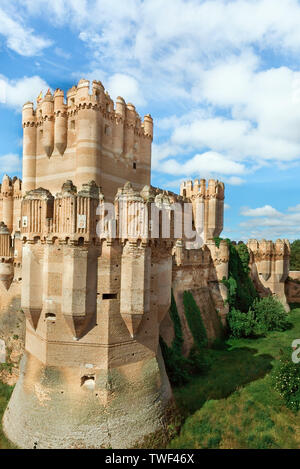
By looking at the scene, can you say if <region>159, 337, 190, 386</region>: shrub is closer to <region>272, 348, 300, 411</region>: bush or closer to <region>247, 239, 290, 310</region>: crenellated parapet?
<region>272, 348, 300, 411</region>: bush

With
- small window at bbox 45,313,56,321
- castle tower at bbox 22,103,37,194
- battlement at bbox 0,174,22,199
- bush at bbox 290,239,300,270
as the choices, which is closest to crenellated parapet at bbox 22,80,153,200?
castle tower at bbox 22,103,37,194

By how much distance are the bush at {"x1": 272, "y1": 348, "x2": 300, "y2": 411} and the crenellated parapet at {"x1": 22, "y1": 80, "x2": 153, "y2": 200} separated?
48.6ft

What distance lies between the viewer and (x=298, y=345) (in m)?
23.6

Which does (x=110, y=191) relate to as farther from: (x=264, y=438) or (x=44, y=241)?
(x=264, y=438)

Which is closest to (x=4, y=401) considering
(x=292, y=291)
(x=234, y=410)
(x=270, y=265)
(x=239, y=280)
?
(x=234, y=410)

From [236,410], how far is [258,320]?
14.7 meters

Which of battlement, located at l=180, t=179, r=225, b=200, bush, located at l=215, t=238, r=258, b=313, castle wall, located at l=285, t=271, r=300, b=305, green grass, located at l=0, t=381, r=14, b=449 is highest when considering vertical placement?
battlement, located at l=180, t=179, r=225, b=200

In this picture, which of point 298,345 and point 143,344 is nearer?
point 143,344

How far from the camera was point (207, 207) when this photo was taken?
38.2 m

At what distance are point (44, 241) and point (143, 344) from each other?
242 inches

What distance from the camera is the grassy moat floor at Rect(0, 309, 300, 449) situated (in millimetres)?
13414

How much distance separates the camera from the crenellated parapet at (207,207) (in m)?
37.8

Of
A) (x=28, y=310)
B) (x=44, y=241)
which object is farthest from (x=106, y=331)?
(x=44, y=241)

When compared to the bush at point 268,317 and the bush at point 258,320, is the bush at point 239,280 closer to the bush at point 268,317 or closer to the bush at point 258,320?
the bush at point 258,320
